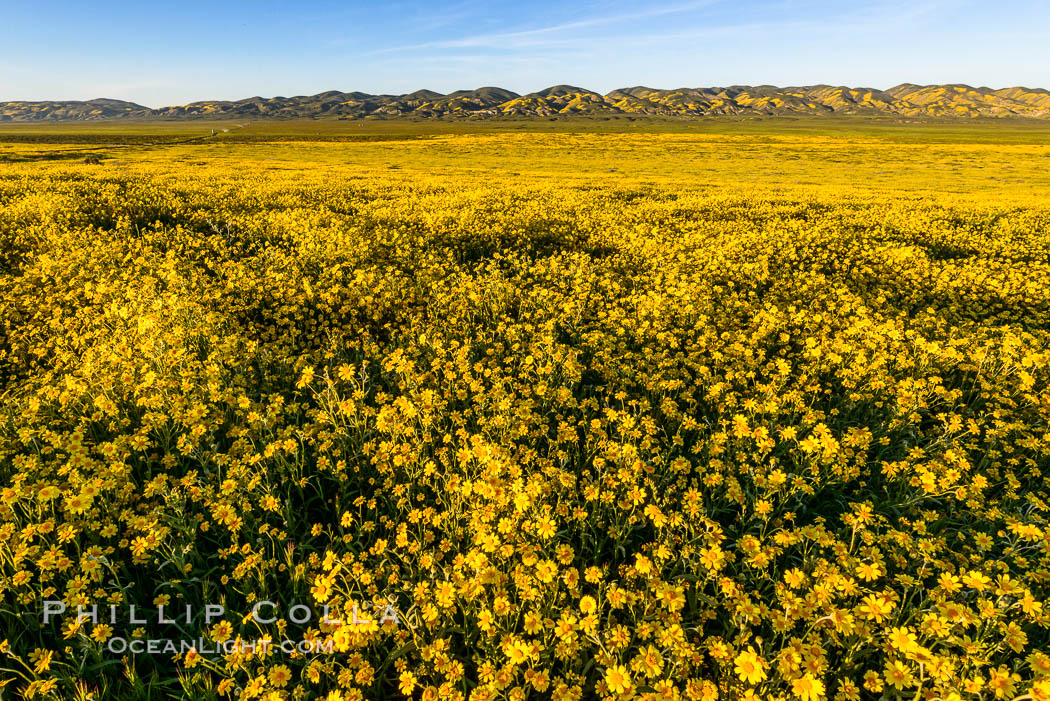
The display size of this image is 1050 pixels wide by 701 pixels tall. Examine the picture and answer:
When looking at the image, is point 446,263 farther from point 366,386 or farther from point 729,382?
point 729,382

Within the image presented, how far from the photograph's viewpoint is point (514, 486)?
314cm

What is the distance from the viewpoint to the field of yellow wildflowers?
102 inches

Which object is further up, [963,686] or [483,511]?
[483,511]

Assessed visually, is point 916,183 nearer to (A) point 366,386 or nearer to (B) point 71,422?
(A) point 366,386

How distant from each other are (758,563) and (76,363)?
742cm

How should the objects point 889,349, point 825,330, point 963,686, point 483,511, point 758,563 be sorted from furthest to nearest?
point 825,330 < point 889,349 < point 483,511 < point 758,563 < point 963,686

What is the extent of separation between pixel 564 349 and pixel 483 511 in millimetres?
2887

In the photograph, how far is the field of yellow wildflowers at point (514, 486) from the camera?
102 inches

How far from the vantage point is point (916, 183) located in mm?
30594

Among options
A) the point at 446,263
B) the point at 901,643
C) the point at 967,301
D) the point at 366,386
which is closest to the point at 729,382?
the point at 901,643

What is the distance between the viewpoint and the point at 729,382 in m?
5.27

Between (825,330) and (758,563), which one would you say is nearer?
(758,563)

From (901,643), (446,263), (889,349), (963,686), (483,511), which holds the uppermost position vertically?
(446,263)

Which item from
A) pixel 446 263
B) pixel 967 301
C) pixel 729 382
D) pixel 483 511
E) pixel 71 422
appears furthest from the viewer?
pixel 446 263
